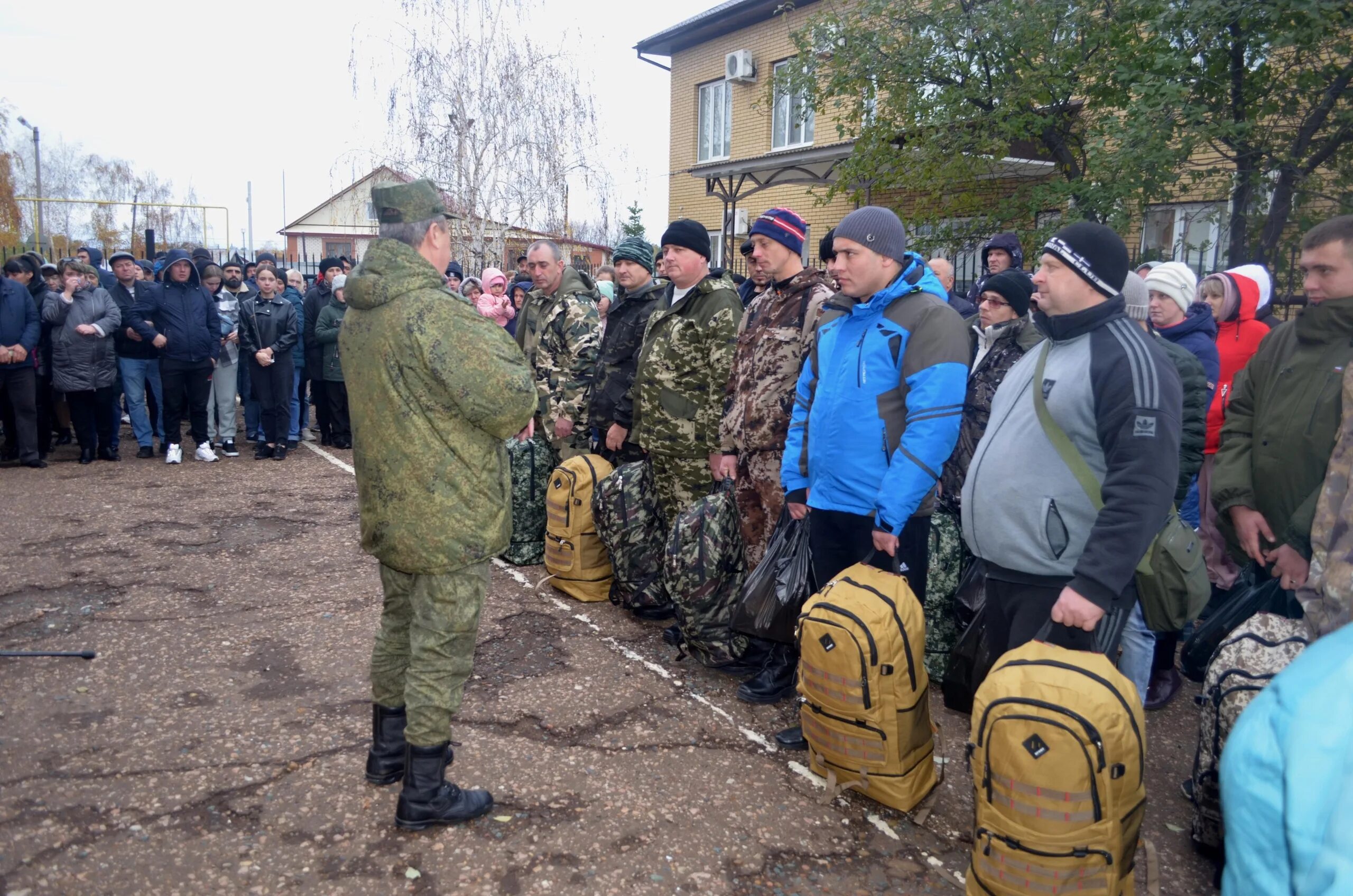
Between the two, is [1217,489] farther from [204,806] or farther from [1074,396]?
[204,806]

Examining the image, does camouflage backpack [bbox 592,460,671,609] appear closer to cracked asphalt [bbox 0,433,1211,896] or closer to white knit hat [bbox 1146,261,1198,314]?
cracked asphalt [bbox 0,433,1211,896]

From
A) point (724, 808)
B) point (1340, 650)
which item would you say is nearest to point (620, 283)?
point (724, 808)

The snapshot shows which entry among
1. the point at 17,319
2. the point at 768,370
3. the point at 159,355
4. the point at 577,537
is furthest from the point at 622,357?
the point at 17,319

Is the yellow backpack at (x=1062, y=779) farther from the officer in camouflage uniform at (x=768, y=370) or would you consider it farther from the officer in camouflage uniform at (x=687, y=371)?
the officer in camouflage uniform at (x=687, y=371)

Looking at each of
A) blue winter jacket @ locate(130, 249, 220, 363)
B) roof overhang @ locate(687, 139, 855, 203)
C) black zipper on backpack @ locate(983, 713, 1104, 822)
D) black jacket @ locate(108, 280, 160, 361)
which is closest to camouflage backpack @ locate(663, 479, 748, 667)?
black zipper on backpack @ locate(983, 713, 1104, 822)

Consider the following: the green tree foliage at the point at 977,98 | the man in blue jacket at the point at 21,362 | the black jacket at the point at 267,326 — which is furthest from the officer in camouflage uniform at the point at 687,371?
the man in blue jacket at the point at 21,362

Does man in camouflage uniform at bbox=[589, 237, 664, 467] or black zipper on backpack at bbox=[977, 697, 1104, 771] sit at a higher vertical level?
man in camouflage uniform at bbox=[589, 237, 664, 467]

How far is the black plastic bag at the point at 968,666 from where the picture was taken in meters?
3.18

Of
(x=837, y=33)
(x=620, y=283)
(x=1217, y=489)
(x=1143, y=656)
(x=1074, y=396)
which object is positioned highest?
(x=837, y=33)

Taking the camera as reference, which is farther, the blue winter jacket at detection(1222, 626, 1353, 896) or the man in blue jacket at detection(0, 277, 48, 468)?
the man in blue jacket at detection(0, 277, 48, 468)

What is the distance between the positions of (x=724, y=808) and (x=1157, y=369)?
2.09 m

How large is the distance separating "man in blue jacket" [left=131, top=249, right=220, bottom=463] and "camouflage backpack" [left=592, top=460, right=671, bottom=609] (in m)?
6.12

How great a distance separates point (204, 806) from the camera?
10.7ft

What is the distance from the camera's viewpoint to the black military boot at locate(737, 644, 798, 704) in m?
4.23
